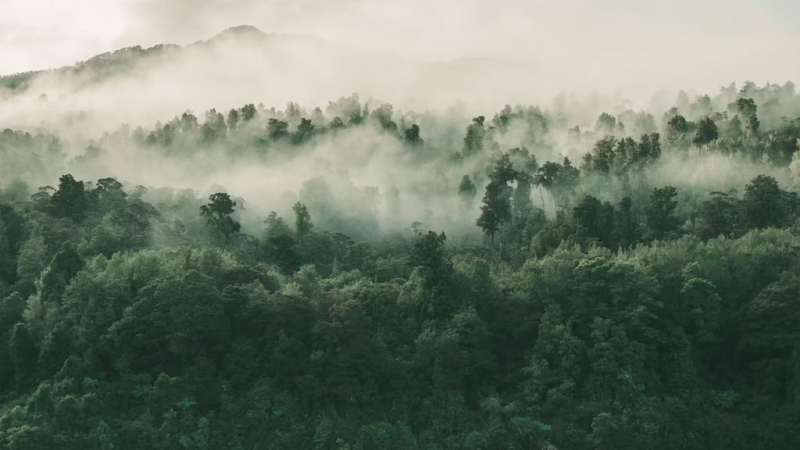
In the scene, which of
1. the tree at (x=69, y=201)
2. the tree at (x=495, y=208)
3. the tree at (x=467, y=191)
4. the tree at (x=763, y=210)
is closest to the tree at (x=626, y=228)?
the tree at (x=763, y=210)

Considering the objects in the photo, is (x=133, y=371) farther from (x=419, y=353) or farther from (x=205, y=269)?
(x=419, y=353)

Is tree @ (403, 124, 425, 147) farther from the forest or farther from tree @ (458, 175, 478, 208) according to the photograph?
the forest

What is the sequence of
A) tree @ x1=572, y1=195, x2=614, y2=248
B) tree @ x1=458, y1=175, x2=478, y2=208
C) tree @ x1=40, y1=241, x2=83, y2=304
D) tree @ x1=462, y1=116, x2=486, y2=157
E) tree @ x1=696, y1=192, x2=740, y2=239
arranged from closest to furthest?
tree @ x1=40, y1=241, x2=83, y2=304 → tree @ x1=696, y1=192, x2=740, y2=239 → tree @ x1=572, y1=195, x2=614, y2=248 → tree @ x1=458, y1=175, x2=478, y2=208 → tree @ x1=462, y1=116, x2=486, y2=157

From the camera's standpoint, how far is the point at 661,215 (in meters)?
68.5

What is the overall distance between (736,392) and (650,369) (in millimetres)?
4963

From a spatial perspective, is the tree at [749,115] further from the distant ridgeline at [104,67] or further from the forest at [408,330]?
the distant ridgeline at [104,67]

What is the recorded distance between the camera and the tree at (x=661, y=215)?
6806 centimetres

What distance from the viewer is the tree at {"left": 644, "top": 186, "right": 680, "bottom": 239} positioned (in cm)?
6806

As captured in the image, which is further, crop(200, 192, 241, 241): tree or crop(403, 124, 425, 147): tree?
crop(403, 124, 425, 147): tree

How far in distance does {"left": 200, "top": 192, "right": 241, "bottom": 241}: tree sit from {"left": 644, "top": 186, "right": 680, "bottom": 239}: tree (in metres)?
32.0

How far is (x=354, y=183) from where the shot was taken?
94188 mm

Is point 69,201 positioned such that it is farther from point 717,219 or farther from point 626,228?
point 717,219

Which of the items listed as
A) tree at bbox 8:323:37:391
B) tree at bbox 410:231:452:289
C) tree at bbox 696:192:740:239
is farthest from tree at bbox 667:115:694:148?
tree at bbox 8:323:37:391

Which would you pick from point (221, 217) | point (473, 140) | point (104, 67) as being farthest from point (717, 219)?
point (104, 67)
